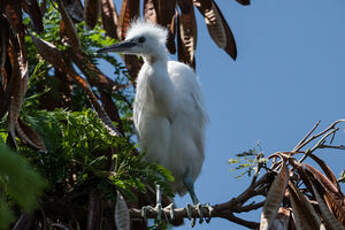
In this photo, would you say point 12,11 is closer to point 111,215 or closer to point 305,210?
point 111,215

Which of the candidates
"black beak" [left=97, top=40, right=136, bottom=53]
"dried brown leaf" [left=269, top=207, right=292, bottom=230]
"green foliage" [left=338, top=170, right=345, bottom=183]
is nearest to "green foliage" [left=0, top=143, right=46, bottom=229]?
"dried brown leaf" [left=269, top=207, right=292, bottom=230]

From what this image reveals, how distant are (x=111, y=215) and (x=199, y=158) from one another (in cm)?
112

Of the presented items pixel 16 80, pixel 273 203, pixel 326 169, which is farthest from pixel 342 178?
pixel 16 80

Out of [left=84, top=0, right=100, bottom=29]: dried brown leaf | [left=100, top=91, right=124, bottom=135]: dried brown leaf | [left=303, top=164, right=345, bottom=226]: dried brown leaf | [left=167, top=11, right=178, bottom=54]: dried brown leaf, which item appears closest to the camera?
[left=303, top=164, right=345, bottom=226]: dried brown leaf

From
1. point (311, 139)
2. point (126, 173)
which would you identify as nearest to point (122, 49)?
point (126, 173)

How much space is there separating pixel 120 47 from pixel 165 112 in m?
0.48

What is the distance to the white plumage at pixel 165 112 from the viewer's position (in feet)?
9.18

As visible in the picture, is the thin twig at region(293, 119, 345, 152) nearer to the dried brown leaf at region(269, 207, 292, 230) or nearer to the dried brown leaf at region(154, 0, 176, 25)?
the dried brown leaf at region(269, 207, 292, 230)

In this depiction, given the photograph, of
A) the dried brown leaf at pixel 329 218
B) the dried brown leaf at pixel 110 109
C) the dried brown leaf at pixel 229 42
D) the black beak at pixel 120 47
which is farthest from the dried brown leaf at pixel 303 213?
the black beak at pixel 120 47

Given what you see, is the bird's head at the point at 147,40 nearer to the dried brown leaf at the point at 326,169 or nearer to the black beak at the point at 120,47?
the black beak at the point at 120,47

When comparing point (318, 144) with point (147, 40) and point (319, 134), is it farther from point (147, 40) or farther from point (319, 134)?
point (147, 40)

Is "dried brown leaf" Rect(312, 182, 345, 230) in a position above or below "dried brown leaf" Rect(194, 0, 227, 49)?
below

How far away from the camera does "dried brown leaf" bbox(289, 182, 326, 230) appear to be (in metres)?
1.53

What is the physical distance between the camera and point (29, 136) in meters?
1.41
